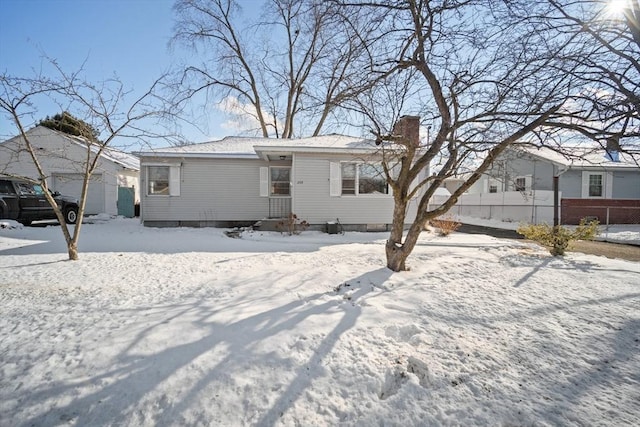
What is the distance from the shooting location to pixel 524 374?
243 centimetres

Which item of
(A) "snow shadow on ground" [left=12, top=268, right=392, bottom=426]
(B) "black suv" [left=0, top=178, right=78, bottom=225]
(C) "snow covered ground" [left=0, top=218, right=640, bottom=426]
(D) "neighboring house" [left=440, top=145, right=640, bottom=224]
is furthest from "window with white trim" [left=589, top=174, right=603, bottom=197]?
(B) "black suv" [left=0, top=178, right=78, bottom=225]

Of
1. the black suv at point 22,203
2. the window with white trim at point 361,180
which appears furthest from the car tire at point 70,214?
the window with white trim at point 361,180

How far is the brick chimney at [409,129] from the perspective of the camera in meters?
5.19

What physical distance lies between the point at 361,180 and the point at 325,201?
1638 millimetres

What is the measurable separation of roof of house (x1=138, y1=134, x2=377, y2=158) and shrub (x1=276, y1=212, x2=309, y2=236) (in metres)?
2.48

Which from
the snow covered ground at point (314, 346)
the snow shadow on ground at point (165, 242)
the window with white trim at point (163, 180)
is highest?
the window with white trim at point (163, 180)

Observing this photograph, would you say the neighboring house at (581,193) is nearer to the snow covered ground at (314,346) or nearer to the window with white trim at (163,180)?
the snow covered ground at (314,346)

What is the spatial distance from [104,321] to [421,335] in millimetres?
3424

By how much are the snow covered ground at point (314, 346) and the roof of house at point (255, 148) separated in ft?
18.2

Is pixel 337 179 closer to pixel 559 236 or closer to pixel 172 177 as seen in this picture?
pixel 172 177

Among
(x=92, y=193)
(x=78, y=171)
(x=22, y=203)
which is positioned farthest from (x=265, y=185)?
(x=78, y=171)

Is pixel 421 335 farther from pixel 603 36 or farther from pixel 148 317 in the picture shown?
pixel 603 36

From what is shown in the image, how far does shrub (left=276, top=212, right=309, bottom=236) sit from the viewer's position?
10.1 meters

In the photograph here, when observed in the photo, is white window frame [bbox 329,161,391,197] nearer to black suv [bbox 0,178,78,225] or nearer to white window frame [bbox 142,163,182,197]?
white window frame [bbox 142,163,182,197]
